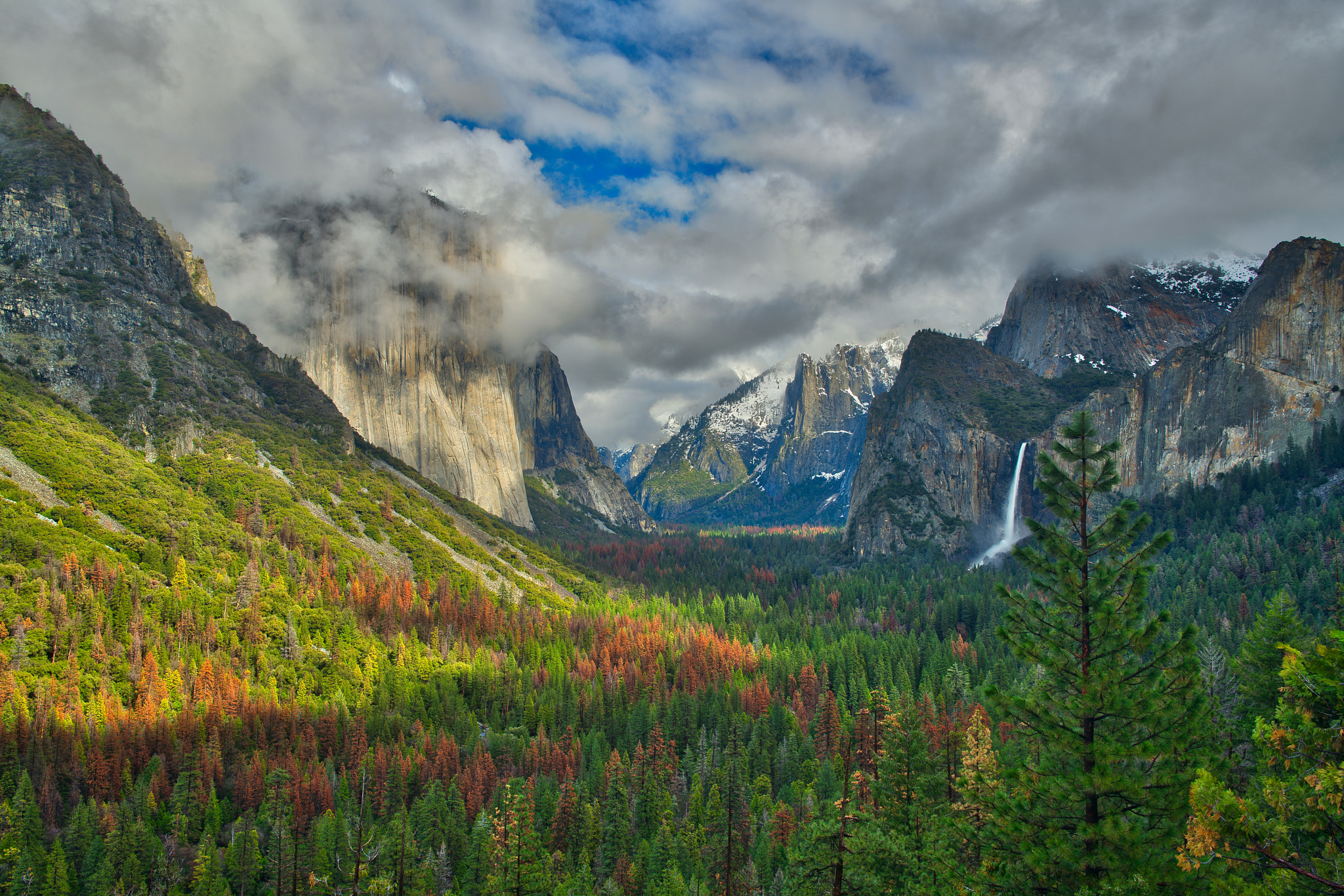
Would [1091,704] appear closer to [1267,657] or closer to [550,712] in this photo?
[1267,657]

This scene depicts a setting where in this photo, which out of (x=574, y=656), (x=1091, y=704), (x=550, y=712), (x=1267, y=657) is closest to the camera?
(x=1091, y=704)

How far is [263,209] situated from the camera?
193000 millimetres

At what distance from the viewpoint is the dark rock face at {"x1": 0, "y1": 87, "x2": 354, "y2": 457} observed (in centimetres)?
11606

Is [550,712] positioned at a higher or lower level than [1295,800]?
lower

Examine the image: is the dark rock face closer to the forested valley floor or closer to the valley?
the valley

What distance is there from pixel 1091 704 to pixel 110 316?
6125 inches

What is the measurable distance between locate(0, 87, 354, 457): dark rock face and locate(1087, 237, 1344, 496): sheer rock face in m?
166

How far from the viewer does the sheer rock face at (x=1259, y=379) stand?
138750mm

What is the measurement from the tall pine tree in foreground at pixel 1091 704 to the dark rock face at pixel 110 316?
128843 mm

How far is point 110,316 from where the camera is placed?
413 ft

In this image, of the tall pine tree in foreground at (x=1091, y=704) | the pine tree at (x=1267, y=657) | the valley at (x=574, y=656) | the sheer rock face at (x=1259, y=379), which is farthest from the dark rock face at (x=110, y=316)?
the sheer rock face at (x=1259, y=379)

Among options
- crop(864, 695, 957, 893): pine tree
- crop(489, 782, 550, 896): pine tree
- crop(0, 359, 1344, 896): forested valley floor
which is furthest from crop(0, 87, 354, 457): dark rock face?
crop(864, 695, 957, 893): pine tree

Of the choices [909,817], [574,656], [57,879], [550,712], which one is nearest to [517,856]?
[909,817]

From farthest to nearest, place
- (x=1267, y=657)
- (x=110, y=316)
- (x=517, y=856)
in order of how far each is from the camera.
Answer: (x=110, y=316) → (x=1267, y=657) → (x=517, y=856)
